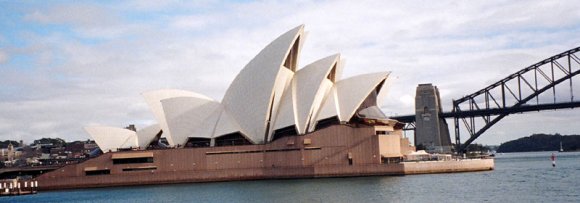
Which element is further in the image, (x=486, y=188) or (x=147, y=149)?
(x=147, y=149)

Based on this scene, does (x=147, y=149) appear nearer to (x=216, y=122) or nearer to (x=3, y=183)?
(x=216, y=122)

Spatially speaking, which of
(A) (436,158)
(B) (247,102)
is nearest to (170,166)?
(B) (247,102)

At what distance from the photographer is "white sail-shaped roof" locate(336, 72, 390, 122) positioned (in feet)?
237

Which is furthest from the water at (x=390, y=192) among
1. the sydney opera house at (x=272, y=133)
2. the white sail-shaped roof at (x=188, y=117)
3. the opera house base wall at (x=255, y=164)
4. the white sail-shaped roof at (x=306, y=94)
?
the white sail-shaped roof at (x=188, y=117)

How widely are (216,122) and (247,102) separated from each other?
A: 5.01 m

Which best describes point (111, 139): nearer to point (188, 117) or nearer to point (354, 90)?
Result: point (188, 117)

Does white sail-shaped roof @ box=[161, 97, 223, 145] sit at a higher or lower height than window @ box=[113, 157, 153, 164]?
higher

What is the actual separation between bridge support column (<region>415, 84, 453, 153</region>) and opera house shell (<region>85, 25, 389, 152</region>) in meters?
28.8

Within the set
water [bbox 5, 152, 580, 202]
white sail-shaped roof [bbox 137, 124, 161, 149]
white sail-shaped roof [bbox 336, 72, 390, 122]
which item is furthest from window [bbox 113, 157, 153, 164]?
white sail-shaped roof [bbox 336, 72, 390, 122]

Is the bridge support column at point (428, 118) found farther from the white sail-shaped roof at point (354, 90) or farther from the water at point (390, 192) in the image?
the water at point (390, 192)

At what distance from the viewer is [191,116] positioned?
7838 cm

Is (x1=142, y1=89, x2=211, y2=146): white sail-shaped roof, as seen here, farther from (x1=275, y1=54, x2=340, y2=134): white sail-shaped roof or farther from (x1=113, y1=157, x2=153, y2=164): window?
(x1=275, y1=54, x2=340, y2=134): white sail-shaped roof

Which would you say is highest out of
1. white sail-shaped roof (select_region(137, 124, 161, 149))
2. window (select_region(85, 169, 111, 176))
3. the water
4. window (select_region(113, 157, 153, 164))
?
white sail-shaped roof (select_region(137, 124, 161, 149))

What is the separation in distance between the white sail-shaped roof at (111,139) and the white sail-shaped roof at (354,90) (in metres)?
24.7
